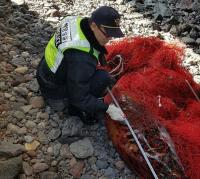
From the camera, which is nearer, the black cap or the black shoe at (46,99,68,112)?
the black cap

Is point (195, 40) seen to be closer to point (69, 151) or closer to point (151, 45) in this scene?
point (151, 45)

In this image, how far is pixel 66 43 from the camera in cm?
418

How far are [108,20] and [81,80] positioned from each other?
642 millimetres

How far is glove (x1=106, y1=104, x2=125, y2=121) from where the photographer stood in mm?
4395

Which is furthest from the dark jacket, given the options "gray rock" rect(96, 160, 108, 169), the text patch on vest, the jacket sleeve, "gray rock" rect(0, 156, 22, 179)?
"gray rock" rect(0, 156, 22, 179)

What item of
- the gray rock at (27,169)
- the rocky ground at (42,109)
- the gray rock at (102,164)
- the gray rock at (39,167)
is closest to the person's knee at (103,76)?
the rocky ground at (42,109)

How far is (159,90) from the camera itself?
4855mm

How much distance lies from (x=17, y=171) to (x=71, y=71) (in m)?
1.08

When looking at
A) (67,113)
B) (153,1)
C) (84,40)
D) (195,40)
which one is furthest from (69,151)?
(153,1)

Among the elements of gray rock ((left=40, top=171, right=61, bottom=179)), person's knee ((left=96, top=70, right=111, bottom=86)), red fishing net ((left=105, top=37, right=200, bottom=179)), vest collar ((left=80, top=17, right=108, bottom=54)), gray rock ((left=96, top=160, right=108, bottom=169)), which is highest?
vest collar ((left=80, top=17, right=108, bottom=54))

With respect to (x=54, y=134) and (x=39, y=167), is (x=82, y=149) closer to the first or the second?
(x=54, y=134)

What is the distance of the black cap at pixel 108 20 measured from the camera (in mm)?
4016

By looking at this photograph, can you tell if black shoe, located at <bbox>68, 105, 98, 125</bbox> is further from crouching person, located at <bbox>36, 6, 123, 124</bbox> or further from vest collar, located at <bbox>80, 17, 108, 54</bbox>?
vest collar, located at <bbox>80, 17, 108, 54</bbox>

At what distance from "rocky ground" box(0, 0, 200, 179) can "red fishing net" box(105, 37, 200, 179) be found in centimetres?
31
